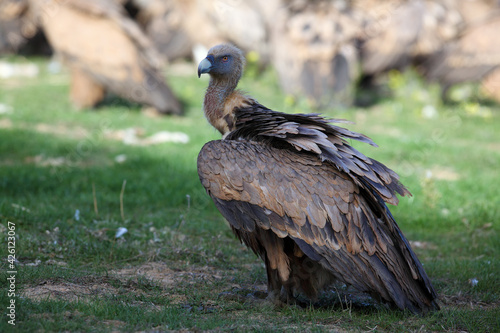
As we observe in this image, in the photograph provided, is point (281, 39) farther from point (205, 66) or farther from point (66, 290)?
point (66, 290)

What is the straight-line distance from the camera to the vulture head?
4785 millimetres

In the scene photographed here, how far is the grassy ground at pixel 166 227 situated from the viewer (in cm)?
402

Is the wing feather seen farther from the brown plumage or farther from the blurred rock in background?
the blurred rock in background

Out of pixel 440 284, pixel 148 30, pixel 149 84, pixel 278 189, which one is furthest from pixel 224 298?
pixel 148 30

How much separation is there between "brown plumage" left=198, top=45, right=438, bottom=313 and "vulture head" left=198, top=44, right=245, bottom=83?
2.43ft

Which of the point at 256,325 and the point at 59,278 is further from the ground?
the point at 59,278

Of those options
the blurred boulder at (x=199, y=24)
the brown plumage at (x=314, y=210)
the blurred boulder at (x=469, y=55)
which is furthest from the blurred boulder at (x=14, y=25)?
the brown plumage at (x=314, y=210)

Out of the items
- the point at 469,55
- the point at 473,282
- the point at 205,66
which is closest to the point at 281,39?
the point at 469,55

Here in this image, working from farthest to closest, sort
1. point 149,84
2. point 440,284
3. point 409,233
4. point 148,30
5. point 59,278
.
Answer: point 148,30 < point 149,84 < point 409,233 < point 440,284 < point 59,278

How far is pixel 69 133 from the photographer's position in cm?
911

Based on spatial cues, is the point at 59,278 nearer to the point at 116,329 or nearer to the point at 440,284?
the point at 116,329

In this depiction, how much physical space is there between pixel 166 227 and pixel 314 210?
2.28 metres

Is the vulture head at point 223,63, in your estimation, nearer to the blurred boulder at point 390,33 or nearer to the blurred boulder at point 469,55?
the blurred boulder at point 390,33

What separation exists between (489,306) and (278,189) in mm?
1907
